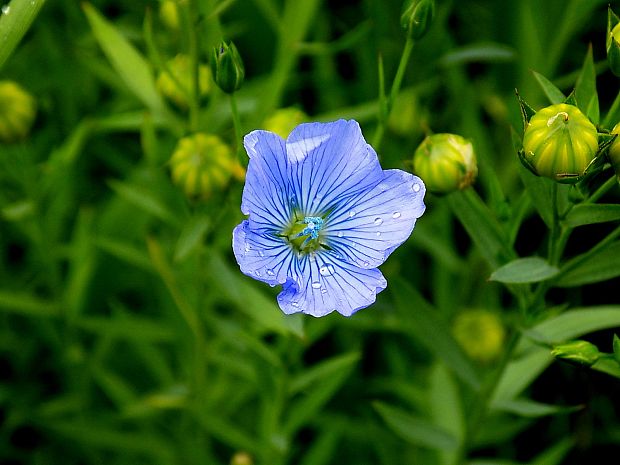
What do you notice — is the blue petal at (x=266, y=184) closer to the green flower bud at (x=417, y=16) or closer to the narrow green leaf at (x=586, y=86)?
the green flower bud at (x=417, y=16)

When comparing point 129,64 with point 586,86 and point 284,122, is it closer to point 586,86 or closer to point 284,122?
point 284,122

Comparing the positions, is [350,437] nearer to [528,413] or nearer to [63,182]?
[528,413]

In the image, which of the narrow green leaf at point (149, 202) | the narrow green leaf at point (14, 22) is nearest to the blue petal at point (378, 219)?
the narrow green leaf at point (149, 202)

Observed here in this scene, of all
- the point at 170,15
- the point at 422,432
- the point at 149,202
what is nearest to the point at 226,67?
the point at 149,202

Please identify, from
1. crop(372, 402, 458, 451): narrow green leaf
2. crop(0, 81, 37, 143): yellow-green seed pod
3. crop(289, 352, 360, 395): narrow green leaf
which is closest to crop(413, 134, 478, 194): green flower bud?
crop(289, 352, 360, 395): narrow green leaf

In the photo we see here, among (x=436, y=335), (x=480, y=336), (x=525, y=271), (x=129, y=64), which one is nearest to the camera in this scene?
(x=525, y=271)

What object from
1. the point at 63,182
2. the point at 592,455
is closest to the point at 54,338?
the point at 63,182
